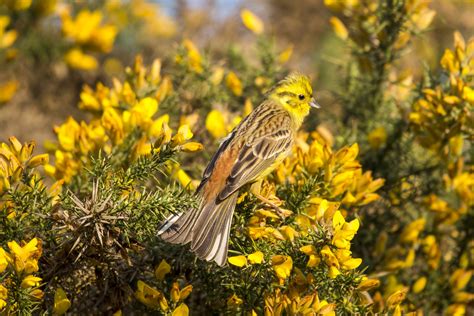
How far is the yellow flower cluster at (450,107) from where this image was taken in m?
3.59

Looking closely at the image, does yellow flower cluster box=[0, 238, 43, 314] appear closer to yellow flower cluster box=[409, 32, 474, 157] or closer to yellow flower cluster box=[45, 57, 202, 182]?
yellow flower cluster box=[45, 57, 202, 182]

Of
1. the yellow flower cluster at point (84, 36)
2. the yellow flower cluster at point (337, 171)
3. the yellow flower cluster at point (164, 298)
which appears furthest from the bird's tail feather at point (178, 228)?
the yellow flower cluster at point (84, 36)

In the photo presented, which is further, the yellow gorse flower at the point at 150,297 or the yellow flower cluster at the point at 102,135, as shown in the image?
the yellow flower cluster at the point at 102,135

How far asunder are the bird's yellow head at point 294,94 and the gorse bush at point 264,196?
215 millimetres

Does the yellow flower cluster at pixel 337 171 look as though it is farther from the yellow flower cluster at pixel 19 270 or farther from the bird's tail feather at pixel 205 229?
the yellow flower cluster at pixel 19 270

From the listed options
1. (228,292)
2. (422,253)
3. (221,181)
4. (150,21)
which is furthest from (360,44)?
(150,21)

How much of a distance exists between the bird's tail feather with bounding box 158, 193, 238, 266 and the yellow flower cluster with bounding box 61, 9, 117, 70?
3180mm

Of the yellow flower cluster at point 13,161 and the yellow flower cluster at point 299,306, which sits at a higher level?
the yellow flower cluster at point 13,161

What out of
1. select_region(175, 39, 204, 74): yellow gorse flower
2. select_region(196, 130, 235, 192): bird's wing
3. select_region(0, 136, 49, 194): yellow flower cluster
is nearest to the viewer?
select_region(0, 136, 49, 194): yellow flower cluster

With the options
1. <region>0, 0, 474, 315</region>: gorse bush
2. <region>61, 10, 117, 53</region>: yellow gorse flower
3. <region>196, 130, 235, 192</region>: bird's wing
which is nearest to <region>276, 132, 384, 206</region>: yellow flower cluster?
<region>0, 0, 474, 315</region>: gorse bush

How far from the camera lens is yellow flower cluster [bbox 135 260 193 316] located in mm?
2588

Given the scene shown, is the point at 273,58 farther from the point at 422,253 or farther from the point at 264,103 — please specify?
the point at 422,253

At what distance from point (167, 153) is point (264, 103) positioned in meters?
Result: 1.42

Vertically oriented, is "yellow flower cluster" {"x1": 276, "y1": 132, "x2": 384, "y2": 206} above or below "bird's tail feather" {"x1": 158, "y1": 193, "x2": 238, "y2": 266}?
above
